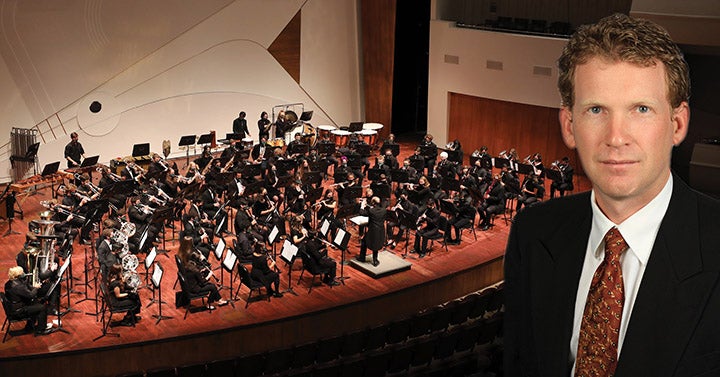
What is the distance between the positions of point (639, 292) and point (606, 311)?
0.26 ft

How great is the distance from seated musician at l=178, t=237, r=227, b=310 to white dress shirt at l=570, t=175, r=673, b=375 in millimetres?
8615

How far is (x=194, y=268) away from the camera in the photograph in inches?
400

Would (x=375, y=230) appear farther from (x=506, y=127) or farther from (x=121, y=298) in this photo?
(x=506, y=127)

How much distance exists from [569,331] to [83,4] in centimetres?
1698

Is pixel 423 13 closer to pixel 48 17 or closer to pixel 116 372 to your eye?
pixel 48 17

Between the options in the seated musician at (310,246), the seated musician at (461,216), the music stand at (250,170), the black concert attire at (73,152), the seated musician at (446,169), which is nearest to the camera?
the seated musician at (310,246)

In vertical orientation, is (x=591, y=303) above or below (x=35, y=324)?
above

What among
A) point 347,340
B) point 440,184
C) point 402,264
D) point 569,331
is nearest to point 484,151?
point 440,184

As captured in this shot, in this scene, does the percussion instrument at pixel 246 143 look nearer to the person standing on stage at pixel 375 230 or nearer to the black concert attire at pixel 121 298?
the person standing on stage at pixel 375 230

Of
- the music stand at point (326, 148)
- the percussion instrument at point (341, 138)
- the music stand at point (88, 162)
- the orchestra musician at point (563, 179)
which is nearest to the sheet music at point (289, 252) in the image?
the music stand at point (88, 162)

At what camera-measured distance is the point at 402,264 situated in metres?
12.2

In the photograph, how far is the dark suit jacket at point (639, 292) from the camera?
1.57 meters

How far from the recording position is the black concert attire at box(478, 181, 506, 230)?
13992 millimetres

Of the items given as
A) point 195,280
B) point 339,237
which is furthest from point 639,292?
point 339,237
